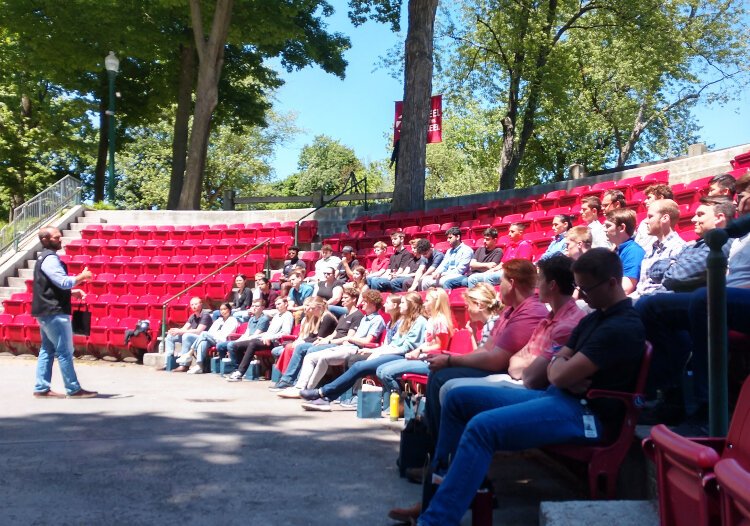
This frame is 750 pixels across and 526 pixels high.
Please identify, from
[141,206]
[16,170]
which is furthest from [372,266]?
[141,206]

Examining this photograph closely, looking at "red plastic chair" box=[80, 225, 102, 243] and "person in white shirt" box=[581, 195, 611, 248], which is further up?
"red plastic chair" box=[80, 225, 102, 243]

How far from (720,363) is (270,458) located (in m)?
3.58

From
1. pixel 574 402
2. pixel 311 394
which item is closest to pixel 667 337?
pixel 574 402

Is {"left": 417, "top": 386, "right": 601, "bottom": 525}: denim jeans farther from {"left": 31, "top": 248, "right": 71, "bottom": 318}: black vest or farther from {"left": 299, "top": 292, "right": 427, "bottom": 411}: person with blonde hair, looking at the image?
{"left": 31, "top": 248, "right": 71, "bottom": 318}: black vest

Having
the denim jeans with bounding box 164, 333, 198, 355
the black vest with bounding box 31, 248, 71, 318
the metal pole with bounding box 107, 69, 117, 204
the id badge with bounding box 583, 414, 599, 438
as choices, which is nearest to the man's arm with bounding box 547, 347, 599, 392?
the id badge with bounding box 583, 414, 599, 438

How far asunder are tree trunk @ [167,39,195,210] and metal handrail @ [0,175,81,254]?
2.97 meters

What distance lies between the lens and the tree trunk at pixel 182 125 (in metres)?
23.9

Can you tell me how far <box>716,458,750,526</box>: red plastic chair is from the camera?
1.75m

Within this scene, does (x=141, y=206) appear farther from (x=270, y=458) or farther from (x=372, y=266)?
(x=270, y=458)

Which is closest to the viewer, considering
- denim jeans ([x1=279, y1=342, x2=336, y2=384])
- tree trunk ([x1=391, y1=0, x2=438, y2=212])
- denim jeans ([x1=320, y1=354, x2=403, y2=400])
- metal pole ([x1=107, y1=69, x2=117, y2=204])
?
denim jeans ([x1=320, y1=354, x2=403, y2=400])

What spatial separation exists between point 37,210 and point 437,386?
1736cm

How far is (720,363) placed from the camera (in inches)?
106

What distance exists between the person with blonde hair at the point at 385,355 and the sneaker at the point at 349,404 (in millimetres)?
201

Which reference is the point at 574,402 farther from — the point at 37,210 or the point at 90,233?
the point at 37,210
